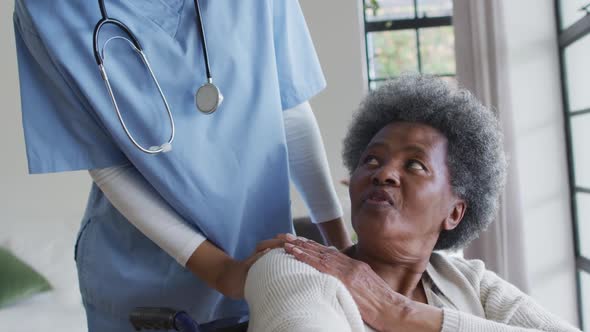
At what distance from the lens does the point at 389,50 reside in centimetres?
422

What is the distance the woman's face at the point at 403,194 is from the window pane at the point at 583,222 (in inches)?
107

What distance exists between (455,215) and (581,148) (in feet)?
8.91

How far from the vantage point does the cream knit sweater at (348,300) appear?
0.87m

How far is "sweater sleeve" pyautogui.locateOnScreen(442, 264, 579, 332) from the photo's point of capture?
0.98 m

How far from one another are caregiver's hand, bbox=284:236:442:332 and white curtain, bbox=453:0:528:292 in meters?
2.72

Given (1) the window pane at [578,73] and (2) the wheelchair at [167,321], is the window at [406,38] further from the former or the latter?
(2) the wheelchair at [167,321]

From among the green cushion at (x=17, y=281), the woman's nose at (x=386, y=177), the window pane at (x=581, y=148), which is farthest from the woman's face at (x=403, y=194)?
the window pane at (x=581, y=148)

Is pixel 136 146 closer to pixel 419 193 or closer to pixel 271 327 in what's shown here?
pixel 271 327

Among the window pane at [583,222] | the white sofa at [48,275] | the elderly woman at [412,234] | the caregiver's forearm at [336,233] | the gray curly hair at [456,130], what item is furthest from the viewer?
the window pane at [583,222]

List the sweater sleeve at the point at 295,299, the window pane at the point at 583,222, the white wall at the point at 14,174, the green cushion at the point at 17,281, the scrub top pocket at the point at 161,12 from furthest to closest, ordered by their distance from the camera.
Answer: the window pane at the point at 583,222, the white wall at the point at 14,174, the green cushion at the point at 17,281, the scrub top pocket at the point at 161,12, the sweater sleeve at the point at 295,299

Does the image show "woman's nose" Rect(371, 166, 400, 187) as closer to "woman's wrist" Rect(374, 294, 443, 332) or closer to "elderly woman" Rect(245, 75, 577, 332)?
"elderly woman" Rect(245, 75, 577, 332)

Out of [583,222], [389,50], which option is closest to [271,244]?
[583,222]

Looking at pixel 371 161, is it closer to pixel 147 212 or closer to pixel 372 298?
pixel 372 298

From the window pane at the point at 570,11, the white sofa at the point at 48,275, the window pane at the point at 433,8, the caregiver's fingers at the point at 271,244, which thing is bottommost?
the white sofa at the point at 48,275
